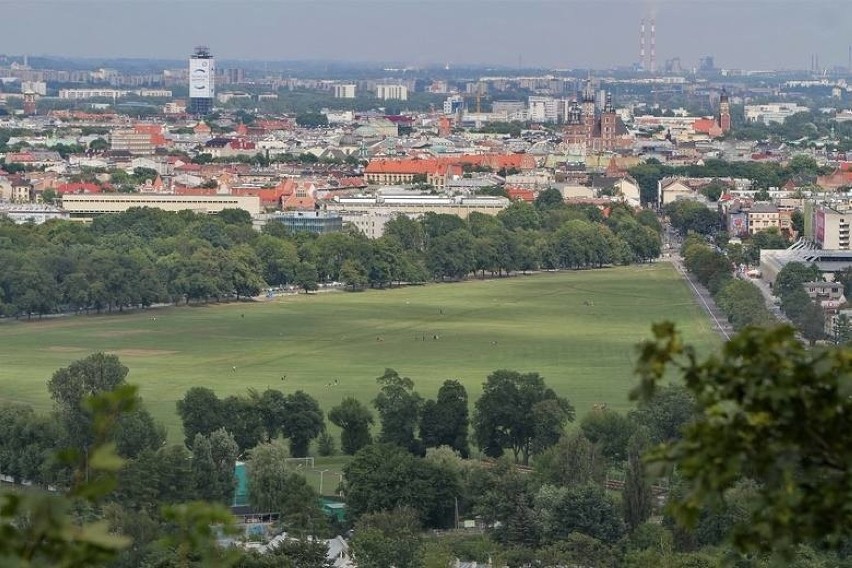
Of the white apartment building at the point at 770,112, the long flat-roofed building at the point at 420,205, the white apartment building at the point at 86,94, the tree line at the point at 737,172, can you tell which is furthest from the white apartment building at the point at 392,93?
the long flat-roofed building at the point at 420,205

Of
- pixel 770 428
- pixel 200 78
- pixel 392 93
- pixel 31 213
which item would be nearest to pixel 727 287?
pixel 31 213

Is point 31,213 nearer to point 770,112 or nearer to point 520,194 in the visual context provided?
point 520,194

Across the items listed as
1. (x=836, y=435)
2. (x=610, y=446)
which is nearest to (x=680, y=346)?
(x=836, y=435)

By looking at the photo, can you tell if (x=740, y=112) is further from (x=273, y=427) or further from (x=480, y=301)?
(x=273, y=427)

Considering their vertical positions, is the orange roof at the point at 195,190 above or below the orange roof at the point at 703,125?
below

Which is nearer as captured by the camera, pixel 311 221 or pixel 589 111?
pixel 311 221

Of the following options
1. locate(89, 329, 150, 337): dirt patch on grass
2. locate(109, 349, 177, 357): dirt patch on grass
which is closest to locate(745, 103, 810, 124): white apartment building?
locate(89, 329, 150, 337): dirt patch on grass

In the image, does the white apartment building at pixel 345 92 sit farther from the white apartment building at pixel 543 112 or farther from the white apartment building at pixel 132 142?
the white apartment building at pixel 132 142
